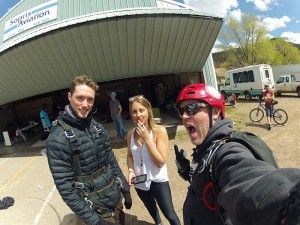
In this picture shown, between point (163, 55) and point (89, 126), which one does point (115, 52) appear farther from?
point (89, 126)

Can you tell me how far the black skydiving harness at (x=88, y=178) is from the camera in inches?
93.2

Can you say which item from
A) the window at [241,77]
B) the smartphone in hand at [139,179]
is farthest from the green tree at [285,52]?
the smartphone in hand at [139,179]

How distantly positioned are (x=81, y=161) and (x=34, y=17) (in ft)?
37.5

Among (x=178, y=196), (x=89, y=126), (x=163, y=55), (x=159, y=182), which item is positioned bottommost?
(x=178, y=196)

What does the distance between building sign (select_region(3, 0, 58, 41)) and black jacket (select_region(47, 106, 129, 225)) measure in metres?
10.7

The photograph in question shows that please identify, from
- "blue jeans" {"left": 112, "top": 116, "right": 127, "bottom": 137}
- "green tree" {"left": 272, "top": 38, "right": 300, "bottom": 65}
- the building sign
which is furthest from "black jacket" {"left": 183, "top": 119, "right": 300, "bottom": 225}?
"green tree" {"left": 272, "top": 38, "right": 300, "bottom": 65}

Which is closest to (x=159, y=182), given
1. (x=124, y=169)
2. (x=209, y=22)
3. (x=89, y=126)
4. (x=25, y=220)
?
(x=89, y=126)

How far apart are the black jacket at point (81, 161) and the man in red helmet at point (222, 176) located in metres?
0.94

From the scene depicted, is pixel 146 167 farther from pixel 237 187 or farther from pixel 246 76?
pixel 246 76

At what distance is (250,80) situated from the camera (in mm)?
20922

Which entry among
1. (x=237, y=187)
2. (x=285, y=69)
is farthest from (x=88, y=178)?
(x=285, y=69)

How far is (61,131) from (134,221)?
2.84 m

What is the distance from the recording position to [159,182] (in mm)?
3094

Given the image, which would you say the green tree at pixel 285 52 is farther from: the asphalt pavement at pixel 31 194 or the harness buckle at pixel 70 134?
the harness buckle at pixel 70 134
